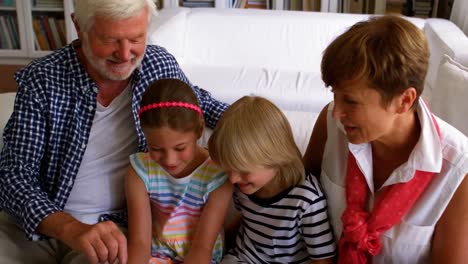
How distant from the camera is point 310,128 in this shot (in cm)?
176

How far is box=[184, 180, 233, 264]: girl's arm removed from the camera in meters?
1.44

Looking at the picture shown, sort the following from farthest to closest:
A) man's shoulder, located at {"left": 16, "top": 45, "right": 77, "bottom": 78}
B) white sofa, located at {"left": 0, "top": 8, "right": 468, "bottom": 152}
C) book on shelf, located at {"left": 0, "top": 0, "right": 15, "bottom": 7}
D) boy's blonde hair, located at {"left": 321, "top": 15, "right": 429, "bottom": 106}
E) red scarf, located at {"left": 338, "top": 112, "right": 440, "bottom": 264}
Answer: book on shelf, located at {"left": 0, "top": 0, "right": 15, "bottom": 7} → white sofa, located at {"left": 0, "top": 8, "right": 468, "bottom": 152} → man's shoulder, located at {"left": 16, "top": 45, "right": 77, "bottom": 78} → red scarf, located at {"left": 338, "top": 112, "right": 440, "bottom": 264} → boy's blonde hair, located at {"left": 321, "top": 15, "right": 429, "bottom": 106}

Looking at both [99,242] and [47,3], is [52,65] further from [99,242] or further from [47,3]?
[47,3]

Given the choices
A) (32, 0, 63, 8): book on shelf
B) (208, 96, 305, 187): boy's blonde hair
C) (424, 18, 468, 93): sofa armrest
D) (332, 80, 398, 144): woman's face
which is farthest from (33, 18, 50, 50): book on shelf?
(332, 80, 398, 144): woman's face

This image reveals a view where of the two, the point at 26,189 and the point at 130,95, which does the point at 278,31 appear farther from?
the point at 26,189

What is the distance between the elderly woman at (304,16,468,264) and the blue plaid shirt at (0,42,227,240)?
0.66 meters

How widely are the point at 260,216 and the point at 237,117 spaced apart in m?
0.28

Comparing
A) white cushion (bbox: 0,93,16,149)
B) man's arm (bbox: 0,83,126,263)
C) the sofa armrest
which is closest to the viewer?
man's arm (bbox: 0,83,126,263)

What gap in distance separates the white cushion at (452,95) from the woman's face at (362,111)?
0.60 m

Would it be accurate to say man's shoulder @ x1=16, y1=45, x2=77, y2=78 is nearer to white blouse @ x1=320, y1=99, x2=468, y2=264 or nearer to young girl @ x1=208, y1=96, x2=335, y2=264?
young girl @ x1=208, y1=96, x2=335, y2=264

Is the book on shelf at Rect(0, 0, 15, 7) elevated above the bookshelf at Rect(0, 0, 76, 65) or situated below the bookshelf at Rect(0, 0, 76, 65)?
above

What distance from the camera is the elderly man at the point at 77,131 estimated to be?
4.85 feet

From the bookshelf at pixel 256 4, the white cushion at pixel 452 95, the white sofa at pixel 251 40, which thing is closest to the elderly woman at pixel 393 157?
the white cushion at pixel 452 95

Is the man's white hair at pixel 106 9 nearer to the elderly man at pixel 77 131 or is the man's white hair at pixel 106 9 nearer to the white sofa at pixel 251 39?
the elderly man at pixel 77 131
